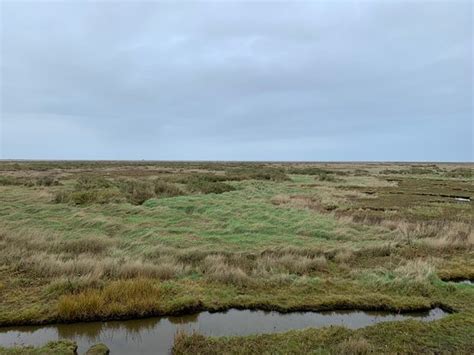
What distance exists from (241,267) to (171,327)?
3.97m

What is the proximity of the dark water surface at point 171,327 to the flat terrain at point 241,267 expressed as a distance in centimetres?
29

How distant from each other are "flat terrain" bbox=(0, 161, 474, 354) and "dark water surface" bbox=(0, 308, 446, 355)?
291 mm

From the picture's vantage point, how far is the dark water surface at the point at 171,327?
310 inches

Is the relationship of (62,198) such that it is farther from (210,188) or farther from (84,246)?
(210,188)

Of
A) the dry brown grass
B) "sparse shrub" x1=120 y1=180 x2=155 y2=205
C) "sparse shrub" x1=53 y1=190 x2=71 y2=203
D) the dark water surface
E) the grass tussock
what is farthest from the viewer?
"sparse shrub" x1=120 y1=180 x2=155 y2=205

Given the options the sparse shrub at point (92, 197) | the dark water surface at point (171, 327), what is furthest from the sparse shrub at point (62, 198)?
the dark water surface at point (171, 327)

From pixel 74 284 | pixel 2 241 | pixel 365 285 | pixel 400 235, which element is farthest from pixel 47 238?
pixel 400 235

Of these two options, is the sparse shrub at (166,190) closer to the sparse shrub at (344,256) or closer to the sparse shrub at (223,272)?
the sparse shrub at (223,272)

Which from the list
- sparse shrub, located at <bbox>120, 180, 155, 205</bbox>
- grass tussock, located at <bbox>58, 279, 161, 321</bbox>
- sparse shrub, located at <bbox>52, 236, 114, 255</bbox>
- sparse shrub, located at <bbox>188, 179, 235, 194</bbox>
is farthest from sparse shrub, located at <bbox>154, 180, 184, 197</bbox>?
grass tussock, located at <bbox>58, 279, 161, 321</bbox>

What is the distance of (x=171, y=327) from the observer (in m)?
8.68

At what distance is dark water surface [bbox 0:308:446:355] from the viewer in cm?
787

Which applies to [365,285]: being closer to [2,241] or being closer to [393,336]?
[393,336]

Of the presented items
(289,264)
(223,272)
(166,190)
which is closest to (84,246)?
(223,272)

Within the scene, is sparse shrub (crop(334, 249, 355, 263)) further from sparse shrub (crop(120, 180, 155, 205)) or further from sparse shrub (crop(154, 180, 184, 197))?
sparse shrub (crop(154, 180, 184, 197))
